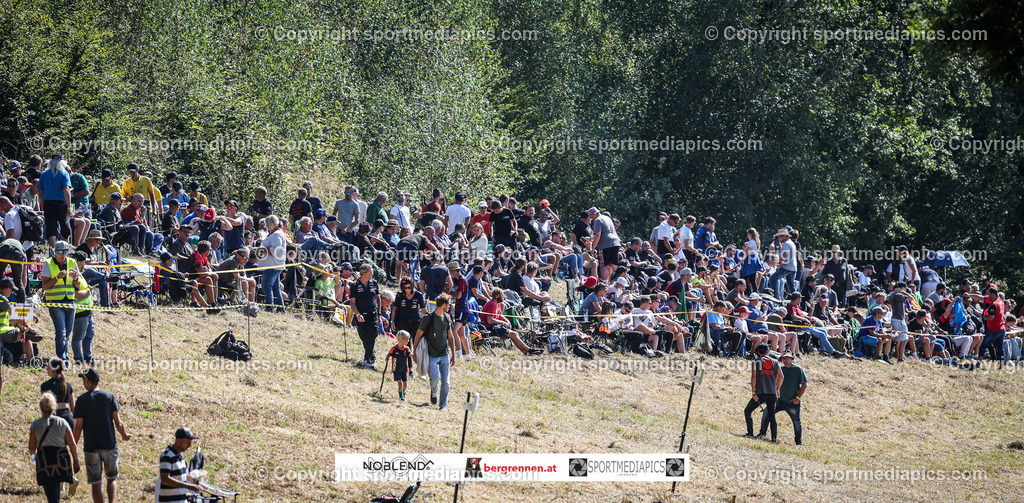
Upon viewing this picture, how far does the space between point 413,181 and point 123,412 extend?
84.9ft

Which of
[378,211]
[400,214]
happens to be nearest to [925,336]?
[400,214]

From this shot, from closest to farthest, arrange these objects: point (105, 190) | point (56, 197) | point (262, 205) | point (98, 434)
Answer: point (98, 434), point (56, 197), point (105, 190), point (262, 205)

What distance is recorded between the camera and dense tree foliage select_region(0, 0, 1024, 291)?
3600cm

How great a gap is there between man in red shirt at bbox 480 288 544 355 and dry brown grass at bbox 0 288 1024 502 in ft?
1.33

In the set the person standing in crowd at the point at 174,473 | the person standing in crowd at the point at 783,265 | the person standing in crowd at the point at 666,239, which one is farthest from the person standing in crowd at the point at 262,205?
the person standing in crowd at the point at 783,265

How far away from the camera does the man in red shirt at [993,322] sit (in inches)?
1143

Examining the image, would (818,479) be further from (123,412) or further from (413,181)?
(413,181)

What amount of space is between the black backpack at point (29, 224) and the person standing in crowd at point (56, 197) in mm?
234

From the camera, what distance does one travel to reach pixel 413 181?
4025cm

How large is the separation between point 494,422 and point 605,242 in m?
9.41

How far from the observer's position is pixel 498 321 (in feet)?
71.7

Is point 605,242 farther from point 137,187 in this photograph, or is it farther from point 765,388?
point 137,187

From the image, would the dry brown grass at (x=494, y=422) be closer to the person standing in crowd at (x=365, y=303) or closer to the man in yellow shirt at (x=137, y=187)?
the person standing in crowd at (x=365, y=303)

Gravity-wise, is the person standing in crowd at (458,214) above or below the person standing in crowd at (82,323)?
above
